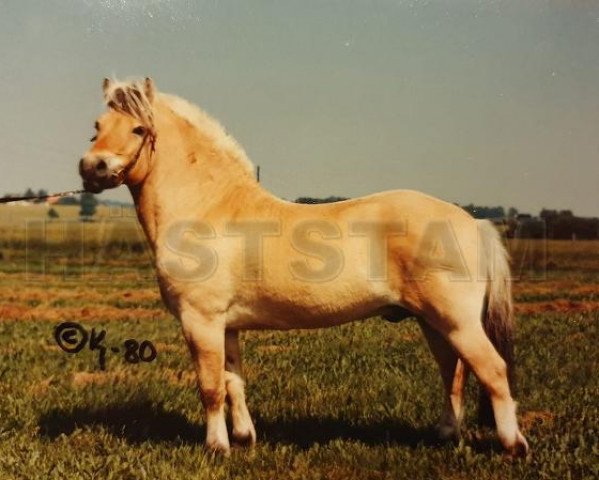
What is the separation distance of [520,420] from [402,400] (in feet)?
3.83

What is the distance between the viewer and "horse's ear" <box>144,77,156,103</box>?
499cm

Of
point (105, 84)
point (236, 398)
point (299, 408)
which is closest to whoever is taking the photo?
point (105, 84)

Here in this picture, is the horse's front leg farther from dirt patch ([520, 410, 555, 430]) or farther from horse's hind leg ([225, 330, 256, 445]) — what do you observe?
dirt patch ([520, 410, 555, 430])

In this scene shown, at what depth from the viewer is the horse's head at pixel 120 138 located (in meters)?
4.77

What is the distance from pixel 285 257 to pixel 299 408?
219 cm

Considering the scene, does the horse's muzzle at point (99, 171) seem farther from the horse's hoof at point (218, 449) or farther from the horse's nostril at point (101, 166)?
the horse's hoof at point (218, 449)

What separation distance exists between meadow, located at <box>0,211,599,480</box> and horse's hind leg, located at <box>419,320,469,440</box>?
146 millimetres

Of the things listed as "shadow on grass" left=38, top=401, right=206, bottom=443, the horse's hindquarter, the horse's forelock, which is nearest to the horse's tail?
the horse's hindquarter

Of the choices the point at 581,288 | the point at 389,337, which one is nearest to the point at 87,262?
the point at 581,288

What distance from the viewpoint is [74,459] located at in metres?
4.75

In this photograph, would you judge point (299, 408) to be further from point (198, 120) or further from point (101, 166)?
point (101, 166)

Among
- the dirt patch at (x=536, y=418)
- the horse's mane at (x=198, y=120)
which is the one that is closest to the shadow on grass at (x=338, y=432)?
the dirt patch at (x=536, y=418)

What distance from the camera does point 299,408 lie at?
20.8ft

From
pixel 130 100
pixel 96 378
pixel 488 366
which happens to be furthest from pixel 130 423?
pixel 488 366
